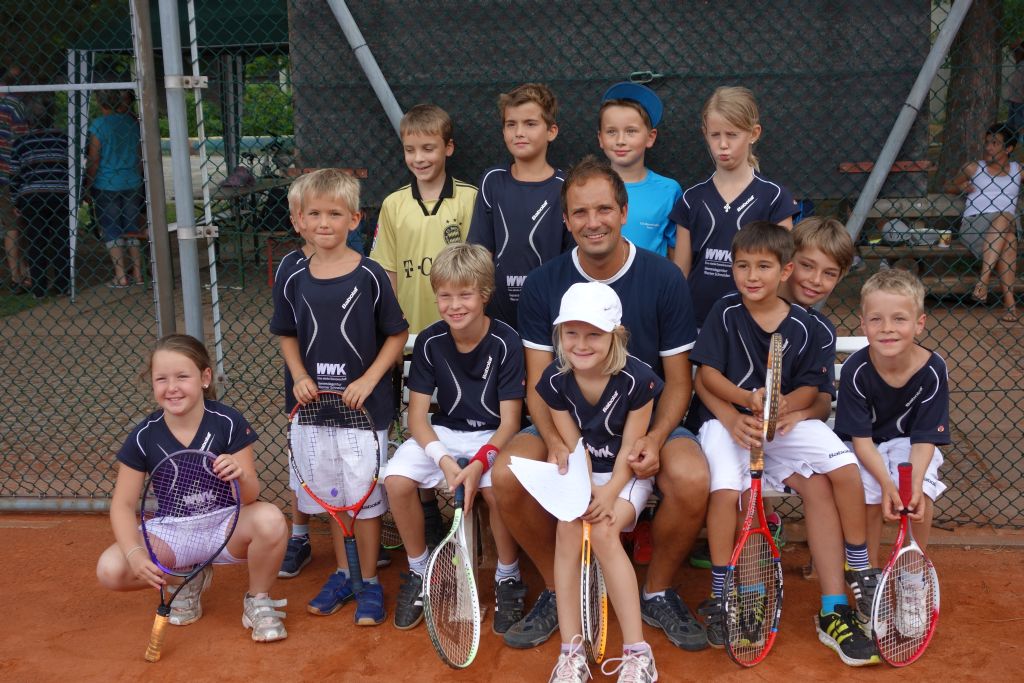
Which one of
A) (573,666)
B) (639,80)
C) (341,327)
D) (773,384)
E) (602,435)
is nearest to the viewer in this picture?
(773,384)

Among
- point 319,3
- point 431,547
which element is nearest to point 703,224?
point 431,547

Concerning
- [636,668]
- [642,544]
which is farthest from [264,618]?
[642,544]

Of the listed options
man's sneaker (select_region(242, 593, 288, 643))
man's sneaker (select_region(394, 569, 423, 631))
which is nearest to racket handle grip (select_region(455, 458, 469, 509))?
man's sneaker (select_region(394, 569, 423, 631))

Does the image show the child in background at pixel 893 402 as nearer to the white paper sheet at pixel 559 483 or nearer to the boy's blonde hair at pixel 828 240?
the boy's blonde hair at pixel 828 240

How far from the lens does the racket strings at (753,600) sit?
2859 mm

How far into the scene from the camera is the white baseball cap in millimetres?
2877

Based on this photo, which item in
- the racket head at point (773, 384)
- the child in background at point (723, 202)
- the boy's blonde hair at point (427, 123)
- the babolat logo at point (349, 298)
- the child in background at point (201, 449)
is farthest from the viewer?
the boy's blonde hair at point (427, 123)

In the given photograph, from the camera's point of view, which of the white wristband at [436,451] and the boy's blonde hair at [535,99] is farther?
the boy's blonde hair at [535,99]

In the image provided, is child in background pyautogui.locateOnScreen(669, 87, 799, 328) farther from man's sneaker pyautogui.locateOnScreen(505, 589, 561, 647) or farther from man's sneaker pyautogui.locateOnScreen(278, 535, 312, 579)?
man's sneaker pyautogui.locateOnScreen(278, 535, 312, 579)

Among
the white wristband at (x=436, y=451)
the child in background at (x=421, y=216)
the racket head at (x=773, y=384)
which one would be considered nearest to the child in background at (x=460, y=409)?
the white wristband at (x=436, y=451)

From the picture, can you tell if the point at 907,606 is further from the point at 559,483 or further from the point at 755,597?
the point at 559,483

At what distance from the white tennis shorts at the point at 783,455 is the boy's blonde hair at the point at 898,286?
0.42 metres

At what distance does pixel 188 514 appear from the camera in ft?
10.4

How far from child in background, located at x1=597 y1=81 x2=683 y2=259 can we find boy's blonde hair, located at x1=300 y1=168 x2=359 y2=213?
95cm
